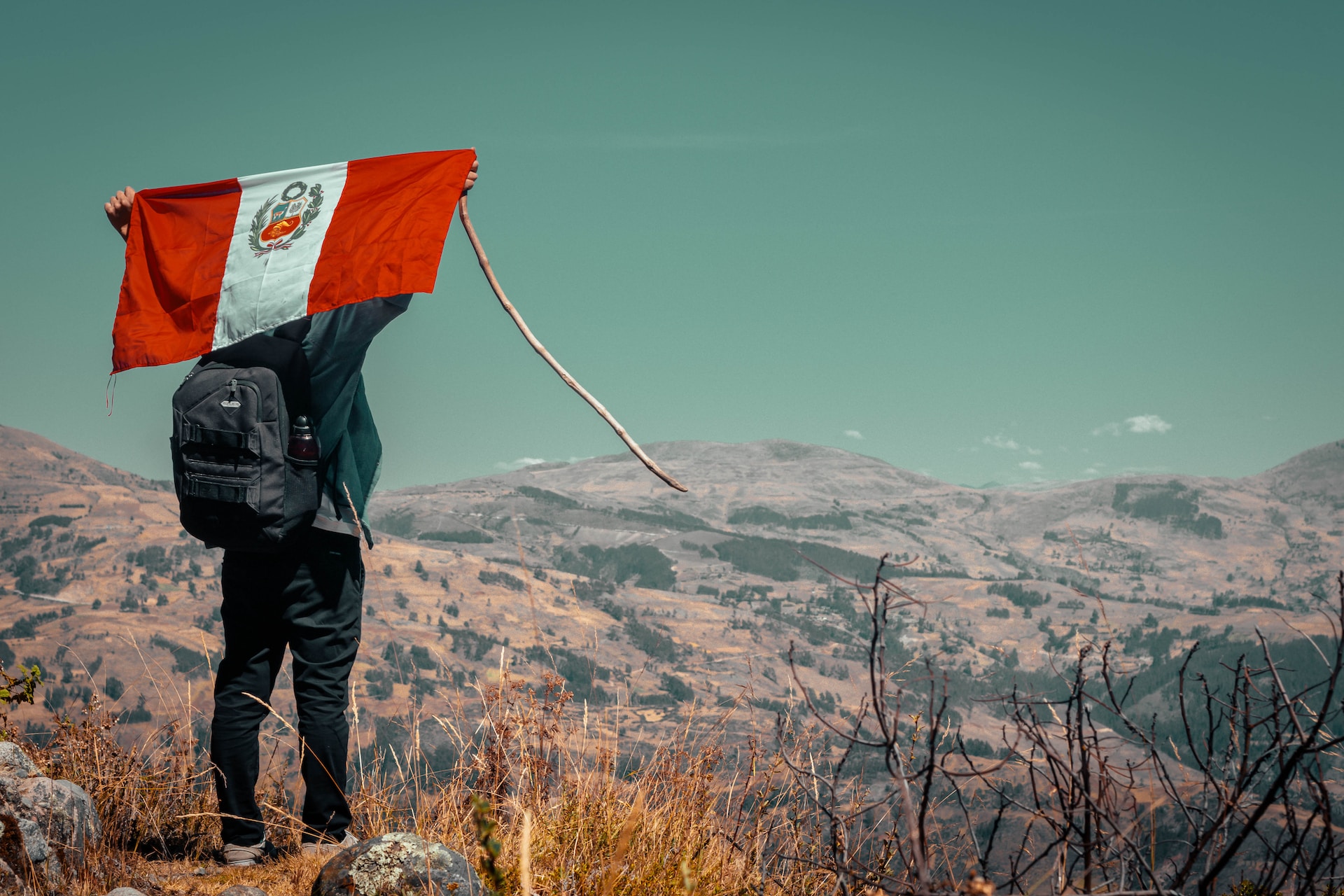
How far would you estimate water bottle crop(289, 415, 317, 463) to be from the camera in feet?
12.0

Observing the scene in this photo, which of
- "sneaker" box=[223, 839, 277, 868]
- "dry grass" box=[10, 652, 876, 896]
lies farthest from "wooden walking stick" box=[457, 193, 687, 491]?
"sneaker" box=[223, 839, 277, 868]

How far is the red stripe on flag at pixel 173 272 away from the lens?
170 inches

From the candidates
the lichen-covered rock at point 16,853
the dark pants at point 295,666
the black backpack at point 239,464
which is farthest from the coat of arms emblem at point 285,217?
the lichen-covered rock at point 16,853

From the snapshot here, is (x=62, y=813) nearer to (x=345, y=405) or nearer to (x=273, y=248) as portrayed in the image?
(x=345, y=405)

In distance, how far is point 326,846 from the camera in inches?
149

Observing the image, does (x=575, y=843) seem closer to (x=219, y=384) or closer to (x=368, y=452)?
(x=368, y=452)

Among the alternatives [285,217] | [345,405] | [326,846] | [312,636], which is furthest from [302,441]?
[326,846]

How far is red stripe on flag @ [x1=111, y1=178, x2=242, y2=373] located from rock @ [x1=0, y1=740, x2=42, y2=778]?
5.85 feet

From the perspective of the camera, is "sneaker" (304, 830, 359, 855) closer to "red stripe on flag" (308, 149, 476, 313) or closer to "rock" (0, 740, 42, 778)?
"rock" (0, 740, 42, 778)

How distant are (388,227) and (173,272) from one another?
1221 mm

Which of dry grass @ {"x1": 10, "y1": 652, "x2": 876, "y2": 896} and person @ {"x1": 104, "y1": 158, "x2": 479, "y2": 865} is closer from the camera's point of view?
dry grass @ {"x1": 10, "y1": 652, "x2": 876, "y2": 896}

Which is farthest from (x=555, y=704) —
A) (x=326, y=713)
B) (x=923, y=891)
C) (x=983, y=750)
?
(x=983, y=750)

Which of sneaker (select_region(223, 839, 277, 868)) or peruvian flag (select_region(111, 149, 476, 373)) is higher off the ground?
peruvian flag (select_region(111, 149, 476, 373))

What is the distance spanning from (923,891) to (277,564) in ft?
9.65
